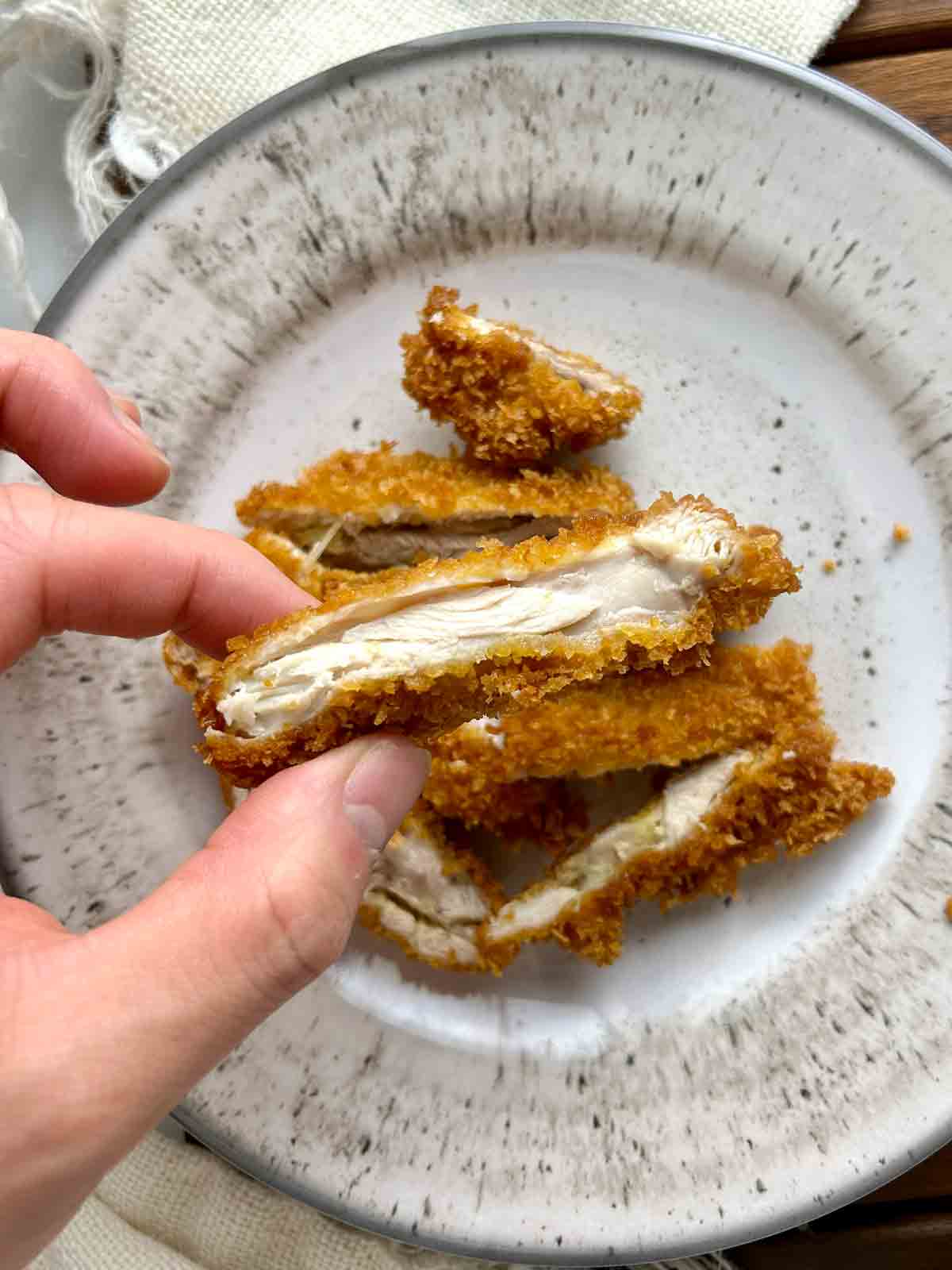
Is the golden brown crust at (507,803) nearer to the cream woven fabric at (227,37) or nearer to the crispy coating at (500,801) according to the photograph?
the crispy coating at (500,801)

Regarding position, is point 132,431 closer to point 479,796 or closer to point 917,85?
point 479,796

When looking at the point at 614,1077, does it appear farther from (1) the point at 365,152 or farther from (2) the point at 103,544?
(1) the point at 365,152

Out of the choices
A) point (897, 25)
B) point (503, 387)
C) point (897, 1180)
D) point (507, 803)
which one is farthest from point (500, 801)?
point (897, 25)

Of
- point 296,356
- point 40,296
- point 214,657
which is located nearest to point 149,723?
point 214,657

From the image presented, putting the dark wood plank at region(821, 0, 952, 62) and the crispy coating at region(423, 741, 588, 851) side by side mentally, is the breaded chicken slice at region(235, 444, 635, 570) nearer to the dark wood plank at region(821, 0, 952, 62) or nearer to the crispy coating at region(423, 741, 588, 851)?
the crispy coating at region(423, 741, 588, 851)

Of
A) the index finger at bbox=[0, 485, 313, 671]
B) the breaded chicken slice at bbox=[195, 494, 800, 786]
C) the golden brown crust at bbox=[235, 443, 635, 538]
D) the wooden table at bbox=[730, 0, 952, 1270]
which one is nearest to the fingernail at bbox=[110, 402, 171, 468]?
the index finger at bbox=[0, 485, 313, 671]
